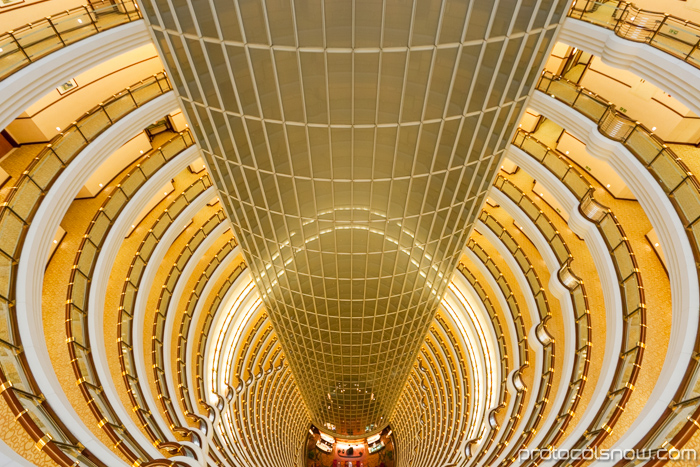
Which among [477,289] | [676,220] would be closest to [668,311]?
[676,220]

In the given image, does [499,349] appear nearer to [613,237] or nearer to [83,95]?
[613,237]

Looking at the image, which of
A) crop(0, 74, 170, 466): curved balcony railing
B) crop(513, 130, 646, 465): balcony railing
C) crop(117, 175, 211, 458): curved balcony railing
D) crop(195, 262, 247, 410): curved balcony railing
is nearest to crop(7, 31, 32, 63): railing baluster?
crop(0, 74, 170, 466): curved balcony railing

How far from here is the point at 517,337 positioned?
57.8 ft

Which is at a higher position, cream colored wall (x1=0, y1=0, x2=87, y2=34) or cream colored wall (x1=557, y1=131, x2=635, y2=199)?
cream colored wall (x1=557, y1=131, x2=635, y2=199)

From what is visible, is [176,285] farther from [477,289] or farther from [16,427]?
[477,289]

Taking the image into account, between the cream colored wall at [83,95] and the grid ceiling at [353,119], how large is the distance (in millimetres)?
6593

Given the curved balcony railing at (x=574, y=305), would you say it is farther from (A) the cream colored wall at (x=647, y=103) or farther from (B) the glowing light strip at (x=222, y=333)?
(B) the glowing light strip at (x=222, y=333)

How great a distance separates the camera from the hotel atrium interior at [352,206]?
7441 millimetres

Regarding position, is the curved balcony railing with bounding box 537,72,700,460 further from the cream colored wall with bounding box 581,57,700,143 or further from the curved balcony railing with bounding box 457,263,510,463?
the curved balcony railing with bounding box 457,263,510,463

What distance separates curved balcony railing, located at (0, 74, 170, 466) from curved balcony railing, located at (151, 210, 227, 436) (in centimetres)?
581

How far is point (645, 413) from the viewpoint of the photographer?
327 inches

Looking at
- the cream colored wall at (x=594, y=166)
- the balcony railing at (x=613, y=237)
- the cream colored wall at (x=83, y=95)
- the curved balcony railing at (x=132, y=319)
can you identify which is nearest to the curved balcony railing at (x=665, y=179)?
the balcony railing at (x=613, y=237)

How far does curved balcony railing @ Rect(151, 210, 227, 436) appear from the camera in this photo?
46.4 feet

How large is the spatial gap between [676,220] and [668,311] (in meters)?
3.19
